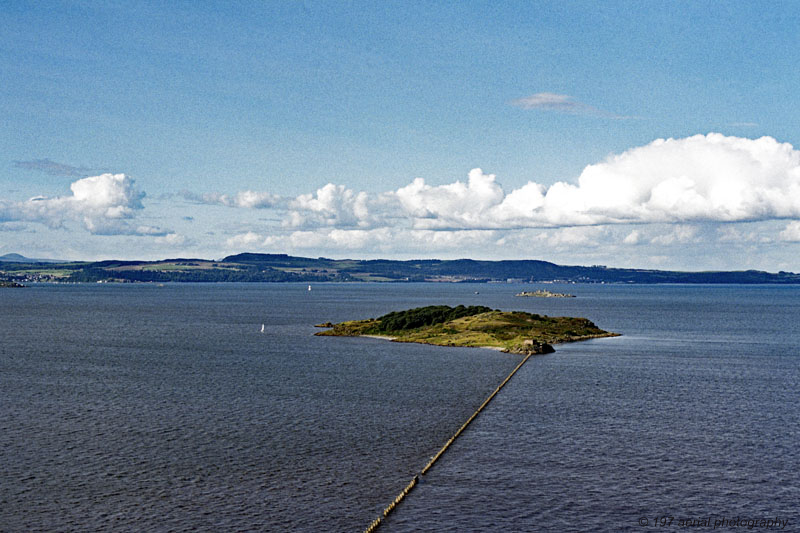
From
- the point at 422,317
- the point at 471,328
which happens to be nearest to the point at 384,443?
the point at 471,328

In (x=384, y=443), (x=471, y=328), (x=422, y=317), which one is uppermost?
(x=422, y=317)

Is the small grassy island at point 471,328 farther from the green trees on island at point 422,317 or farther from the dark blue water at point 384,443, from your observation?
the dark blue water at point 384,443

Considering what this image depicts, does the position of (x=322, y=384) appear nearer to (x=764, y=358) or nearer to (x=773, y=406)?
(x=773, y=406)

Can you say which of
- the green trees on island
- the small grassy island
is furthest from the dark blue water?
the green trees on island

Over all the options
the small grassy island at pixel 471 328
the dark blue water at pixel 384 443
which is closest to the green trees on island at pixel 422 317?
the small grassy island at pixel 471 328

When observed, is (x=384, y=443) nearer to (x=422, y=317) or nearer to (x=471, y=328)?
(x=471, y=328)

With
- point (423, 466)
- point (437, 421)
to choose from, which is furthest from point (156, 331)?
point (423, 466)

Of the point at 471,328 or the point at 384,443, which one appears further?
the point at 471,328
